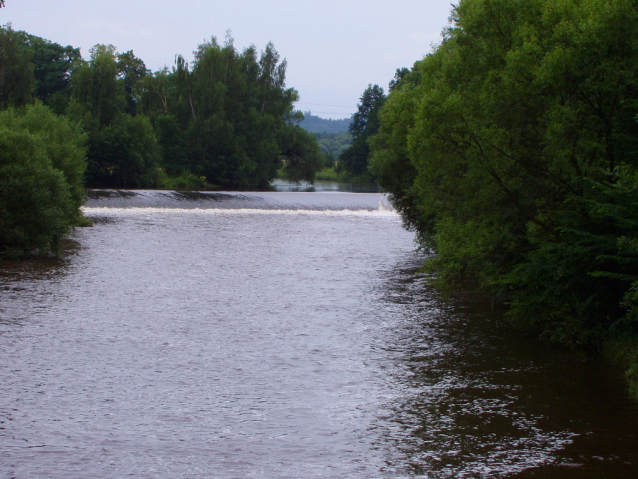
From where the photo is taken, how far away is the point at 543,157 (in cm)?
1797

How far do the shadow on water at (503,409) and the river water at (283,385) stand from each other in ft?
0.15

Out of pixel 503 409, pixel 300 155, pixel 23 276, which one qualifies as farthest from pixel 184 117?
pixel 503 409

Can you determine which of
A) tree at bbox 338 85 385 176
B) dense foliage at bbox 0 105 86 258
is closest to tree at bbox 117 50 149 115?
tree at bbox 338 85 385 176

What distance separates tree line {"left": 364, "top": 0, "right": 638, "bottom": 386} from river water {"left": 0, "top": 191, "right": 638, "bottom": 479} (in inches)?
70.4

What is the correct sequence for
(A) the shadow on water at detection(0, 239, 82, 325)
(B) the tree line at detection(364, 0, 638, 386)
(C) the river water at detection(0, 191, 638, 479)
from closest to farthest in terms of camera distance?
1. (C) the river water at detection(0, 191, 638, 479)
2. (B) the tree line at detection(364, 0, 638, 386)
3. (A) the shadow on water at detection(0, 239, 82, 325)

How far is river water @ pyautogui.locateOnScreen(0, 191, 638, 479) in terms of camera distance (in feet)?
36.6

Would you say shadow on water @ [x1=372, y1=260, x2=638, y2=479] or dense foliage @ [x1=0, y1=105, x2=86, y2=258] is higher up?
dense foliage @ [x1=0, y1=105, x2=86, y2=258]

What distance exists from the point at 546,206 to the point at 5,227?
25.5 metres

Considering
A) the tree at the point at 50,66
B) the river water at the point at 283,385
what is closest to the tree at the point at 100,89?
the tree at the point at 50,66

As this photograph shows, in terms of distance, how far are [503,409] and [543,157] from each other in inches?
288

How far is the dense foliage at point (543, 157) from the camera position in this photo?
15.9m

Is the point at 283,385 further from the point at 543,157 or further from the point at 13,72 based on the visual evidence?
the point at 13,72

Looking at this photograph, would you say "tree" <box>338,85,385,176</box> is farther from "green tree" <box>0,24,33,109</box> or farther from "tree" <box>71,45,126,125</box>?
"green tree" <box>0,24,33,109</box>

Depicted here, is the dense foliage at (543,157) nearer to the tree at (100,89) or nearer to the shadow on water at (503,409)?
the shadow on water at (503,409)
